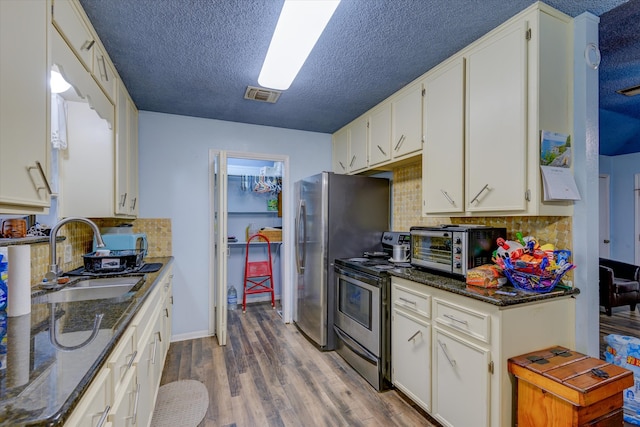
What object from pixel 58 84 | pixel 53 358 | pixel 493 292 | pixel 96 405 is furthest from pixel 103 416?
pixel 58 84

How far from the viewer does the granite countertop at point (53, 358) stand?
631mm

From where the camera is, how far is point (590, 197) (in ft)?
5.40

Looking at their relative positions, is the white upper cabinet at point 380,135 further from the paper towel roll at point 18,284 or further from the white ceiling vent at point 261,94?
the paper towel roll at point 18,284

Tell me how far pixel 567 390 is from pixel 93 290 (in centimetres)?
253

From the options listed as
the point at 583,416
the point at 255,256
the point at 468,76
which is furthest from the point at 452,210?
the point at 255,256

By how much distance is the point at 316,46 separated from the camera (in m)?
1.91

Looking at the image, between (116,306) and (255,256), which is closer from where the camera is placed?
(116,306)

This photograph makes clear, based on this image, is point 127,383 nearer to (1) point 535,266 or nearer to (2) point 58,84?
(2) point 58,84

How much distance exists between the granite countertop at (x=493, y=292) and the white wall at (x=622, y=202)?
4.67 meters

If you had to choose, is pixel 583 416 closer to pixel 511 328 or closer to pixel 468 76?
pixel 511 328

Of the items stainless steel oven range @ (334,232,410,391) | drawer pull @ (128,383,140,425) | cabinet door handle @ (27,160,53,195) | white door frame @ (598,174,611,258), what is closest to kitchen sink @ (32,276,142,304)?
drawer pull @ (128,383,140,425)

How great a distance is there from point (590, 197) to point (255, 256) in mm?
3914

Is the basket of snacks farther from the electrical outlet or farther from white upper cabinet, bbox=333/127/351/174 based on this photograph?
the electrical outlet

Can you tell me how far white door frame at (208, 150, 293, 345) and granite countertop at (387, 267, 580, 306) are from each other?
1.83 metres
